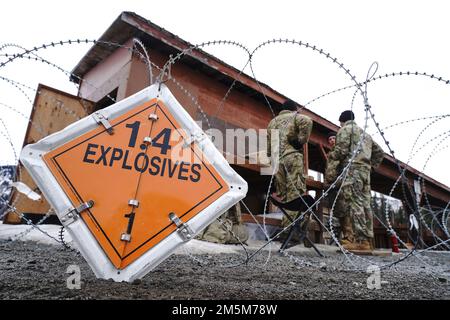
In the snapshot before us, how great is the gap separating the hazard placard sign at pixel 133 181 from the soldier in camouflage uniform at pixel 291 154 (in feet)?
9.46

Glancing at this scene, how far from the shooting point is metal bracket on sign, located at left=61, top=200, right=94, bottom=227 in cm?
134

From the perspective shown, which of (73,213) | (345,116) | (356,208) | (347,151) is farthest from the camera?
(345,116)

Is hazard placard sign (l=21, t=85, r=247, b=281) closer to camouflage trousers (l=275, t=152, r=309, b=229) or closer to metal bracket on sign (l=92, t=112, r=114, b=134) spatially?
metal bracket on sign (l=92, t=112, r=114, b=134)

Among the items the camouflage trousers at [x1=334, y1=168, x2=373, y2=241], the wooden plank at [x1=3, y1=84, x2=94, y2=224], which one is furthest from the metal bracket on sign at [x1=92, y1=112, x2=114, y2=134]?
the camouflage trousers at [x1=334, y1=168, x2=373, y2=241]

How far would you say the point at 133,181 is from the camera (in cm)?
151

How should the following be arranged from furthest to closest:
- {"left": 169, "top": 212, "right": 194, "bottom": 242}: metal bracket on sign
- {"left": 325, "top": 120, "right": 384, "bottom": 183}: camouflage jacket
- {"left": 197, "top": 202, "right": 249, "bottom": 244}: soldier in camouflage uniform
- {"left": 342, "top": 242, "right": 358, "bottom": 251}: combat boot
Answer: {"left": 325, "top": 120, "right": 384, "bottom": 183}: camouflage jacket < {"left": 342, "top": 242, "right": 358, "bottom": 251}: combat boot < {"left": 197, "top": 202, "right": 249, "bottom": 244}: soldier in camouflage uniform < {"left": 169, "top": 212, "right": 194, "bottom": 242}: metal bracket on sign

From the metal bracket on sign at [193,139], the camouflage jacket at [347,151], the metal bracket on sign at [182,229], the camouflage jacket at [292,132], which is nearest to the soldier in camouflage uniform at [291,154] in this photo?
the camouflage jacket at [292,132]

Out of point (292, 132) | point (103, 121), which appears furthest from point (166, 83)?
point (103, 121)

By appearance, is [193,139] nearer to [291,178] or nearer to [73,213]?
[73,213]

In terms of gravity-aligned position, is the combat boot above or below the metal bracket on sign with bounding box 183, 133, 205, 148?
below

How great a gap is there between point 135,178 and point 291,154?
3.40 m

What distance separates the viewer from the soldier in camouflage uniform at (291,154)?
4.43 m

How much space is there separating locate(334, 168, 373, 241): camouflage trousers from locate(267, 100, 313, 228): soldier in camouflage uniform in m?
0.74
